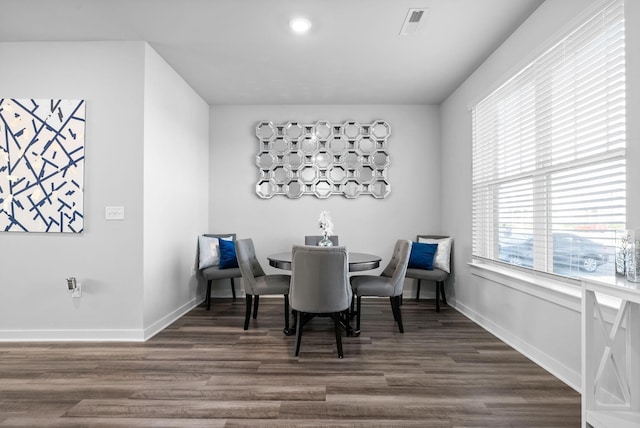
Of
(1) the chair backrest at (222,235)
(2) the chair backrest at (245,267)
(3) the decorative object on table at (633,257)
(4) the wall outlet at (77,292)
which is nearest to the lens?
(3) the decorative object on table at (633,257)

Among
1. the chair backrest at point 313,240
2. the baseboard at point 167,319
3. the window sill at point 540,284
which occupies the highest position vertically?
the chair backrest at point 313,240

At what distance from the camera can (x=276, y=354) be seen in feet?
9.61

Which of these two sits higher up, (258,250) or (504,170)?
(504,170)

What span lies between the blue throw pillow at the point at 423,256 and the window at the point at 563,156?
819mm

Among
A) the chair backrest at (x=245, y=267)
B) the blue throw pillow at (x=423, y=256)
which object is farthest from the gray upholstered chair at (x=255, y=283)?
the blue throw pillow at (x=423, y=256)

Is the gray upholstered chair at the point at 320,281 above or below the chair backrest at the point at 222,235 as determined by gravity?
below

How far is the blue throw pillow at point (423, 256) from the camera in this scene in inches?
176

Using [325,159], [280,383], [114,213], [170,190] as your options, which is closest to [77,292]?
[114,213]

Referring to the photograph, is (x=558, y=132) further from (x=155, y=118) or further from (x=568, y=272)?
(x=155, y=118)

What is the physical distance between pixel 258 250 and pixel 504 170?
332 centimetres

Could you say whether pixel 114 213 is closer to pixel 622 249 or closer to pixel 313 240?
pixel 313 240

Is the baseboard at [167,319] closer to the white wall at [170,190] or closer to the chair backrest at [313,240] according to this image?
the white wall at [170,190]

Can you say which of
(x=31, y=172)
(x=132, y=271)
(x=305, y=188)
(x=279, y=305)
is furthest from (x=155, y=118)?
(x=279, y=305)

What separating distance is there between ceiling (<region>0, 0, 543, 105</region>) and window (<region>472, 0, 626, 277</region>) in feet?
1.98
